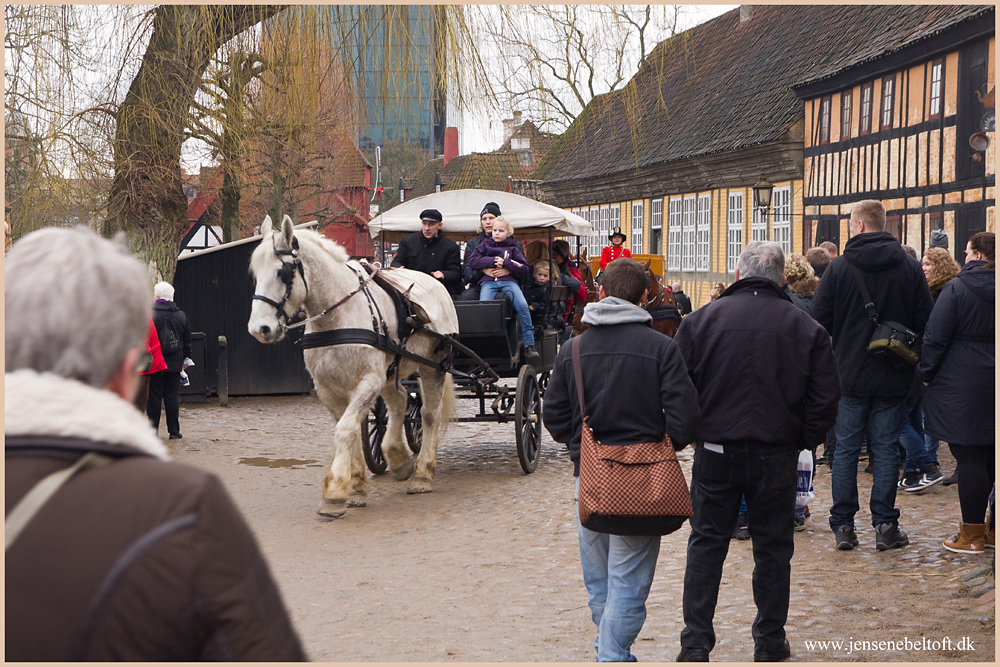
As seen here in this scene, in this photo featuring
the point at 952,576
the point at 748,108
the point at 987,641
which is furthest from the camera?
the point at 748,108

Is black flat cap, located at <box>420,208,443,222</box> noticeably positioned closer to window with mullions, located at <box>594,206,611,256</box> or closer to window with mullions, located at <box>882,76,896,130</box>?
window with mullions, located at <box>882,76,896,130</box>

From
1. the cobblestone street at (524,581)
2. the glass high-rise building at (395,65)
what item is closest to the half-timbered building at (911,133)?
the cobblestone street at (524,581)

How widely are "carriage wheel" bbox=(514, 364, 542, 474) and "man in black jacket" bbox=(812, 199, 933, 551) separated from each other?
3360 mm

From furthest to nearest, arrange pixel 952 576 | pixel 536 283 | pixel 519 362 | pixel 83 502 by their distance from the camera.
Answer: pixel 536 283, pixel 519 362, pixel 952 576, pixel 83 502

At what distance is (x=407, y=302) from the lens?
8.20 meters

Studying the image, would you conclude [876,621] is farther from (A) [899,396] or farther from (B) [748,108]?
(B) [748,108]

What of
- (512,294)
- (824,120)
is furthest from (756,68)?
(512,294)

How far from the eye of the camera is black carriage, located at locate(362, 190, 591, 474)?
8969 mm

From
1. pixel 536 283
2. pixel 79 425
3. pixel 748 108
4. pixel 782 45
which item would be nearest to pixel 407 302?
pixel 536 283

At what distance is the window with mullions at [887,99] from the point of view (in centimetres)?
1745

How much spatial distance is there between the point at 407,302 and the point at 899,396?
3902 mm

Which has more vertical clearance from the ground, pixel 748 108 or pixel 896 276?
pixel 748 108

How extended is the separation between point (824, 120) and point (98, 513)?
20.7 meters

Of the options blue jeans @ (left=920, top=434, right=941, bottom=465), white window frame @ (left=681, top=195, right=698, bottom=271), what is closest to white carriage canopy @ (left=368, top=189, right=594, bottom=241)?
blue jeans @ (left=920, top=434, right=941, bottom=465)
